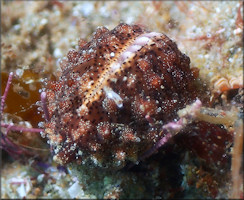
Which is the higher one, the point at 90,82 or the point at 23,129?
the point at 90,82

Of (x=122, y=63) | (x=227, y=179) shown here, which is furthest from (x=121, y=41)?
(x=227, y=179)

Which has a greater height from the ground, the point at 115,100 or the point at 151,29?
the point at 151,29

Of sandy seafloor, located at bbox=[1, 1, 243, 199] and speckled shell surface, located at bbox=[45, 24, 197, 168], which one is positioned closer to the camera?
speckled shell surface, located at bbox=[45, 24, 197, 168]

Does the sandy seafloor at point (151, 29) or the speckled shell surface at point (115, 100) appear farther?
the sandy seafloor at point (151, 29)

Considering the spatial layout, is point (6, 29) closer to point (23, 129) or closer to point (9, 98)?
point (9, 98)
